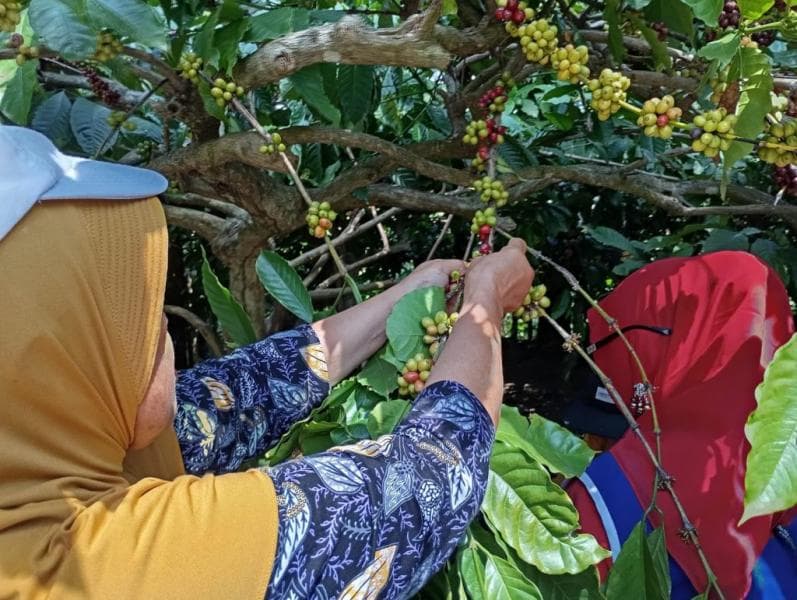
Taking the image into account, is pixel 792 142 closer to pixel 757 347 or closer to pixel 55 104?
pixel 757 347

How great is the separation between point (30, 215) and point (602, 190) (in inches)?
92.0

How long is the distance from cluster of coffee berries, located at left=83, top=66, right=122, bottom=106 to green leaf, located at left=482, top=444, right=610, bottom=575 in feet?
4.50

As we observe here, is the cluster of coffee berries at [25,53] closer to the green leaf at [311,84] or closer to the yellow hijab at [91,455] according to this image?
the green leaf at [311,84]

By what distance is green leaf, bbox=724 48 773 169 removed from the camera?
3.19 feet

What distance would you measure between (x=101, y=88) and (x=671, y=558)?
5.46 ft

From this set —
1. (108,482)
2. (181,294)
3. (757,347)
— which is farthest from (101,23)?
(181,294)

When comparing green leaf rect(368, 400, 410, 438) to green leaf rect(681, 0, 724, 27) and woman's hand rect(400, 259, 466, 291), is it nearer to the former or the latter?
woman's hand rect(400, 259, 466, 291)

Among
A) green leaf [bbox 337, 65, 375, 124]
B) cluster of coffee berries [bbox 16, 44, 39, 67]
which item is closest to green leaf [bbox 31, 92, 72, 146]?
cluster of coffee berries [bbox 16, 44, 39, 67]

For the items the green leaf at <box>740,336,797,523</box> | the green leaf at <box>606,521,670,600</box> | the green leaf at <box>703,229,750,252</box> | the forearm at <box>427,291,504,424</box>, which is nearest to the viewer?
the green leaf at <box>740,336,797,523</box>

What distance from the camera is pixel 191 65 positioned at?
1396 mm

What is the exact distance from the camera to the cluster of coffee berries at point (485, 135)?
4.68 feet

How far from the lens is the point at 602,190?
269 centimetres

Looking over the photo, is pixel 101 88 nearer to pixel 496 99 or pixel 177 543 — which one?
pixel 496 99

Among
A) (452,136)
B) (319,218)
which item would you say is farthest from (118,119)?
(452,136)
